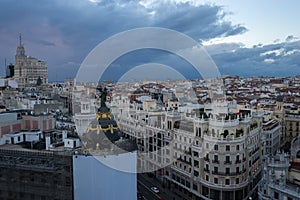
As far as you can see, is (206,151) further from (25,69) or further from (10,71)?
(10,71)

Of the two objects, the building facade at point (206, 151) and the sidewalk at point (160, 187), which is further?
the sidewalk at point (160, 187)

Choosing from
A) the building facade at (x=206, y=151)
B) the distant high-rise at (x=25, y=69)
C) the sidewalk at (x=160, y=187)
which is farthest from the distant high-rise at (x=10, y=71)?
the sidewalk at (x=160, y=187)

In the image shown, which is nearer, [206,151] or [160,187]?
[206,151]

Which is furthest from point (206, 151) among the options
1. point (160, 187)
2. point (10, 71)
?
point (10, 71)

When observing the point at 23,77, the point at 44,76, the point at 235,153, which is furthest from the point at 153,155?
the point at 44,76

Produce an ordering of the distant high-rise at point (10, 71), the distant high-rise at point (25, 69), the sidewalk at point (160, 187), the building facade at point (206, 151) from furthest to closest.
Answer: the distant high-rise at point (10, 71), the distant high-rise at point (25, 69), the sidewalk at point (160, 187), the building facade at point (206, 151)

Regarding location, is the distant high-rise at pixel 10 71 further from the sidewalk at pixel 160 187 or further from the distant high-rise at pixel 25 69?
the sidewalk at pixel 160 187

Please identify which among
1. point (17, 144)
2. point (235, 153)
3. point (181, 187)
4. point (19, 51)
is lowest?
point (181, 187)

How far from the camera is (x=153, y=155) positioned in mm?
26312

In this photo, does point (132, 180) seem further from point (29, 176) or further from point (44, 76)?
point (44, 76)

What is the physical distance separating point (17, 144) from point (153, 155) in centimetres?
1301

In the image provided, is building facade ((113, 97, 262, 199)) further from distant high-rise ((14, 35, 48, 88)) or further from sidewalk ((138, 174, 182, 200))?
distant high-rise ((14, 35, 48, 88))

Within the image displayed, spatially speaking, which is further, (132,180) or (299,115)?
(299,115)

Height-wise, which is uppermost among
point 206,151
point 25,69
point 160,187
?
point 25,69
